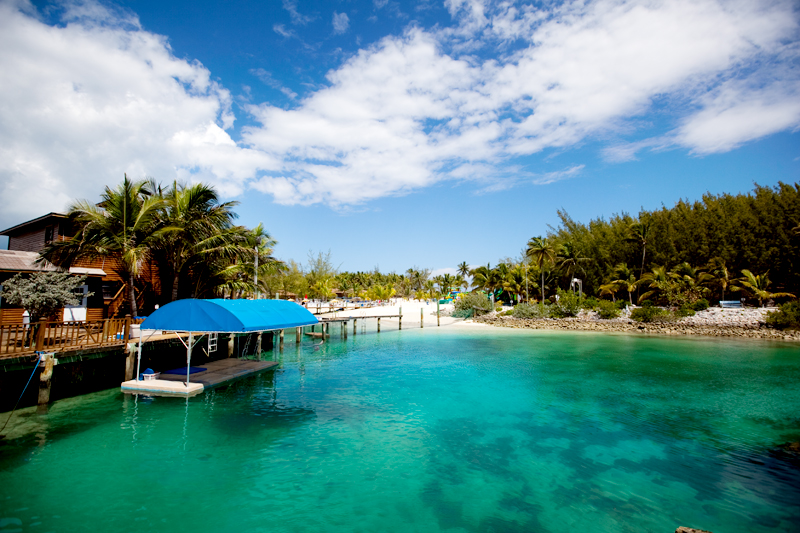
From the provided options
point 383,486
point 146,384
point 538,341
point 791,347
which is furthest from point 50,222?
point 791,347

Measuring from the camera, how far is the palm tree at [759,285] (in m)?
39.6

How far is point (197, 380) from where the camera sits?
1647cm

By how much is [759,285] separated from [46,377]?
56.6 m

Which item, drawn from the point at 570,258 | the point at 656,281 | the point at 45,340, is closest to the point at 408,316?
the point at 570,258

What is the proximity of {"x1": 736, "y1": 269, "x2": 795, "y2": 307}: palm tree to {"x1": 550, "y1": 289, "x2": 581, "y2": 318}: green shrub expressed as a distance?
1646cm

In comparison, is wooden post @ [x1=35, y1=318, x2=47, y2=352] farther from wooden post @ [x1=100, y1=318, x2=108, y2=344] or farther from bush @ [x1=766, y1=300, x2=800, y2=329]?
bush @ [x1=766, y1=300, x2=800, y2=329]

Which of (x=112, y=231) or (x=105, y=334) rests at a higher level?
(x=112, y=231)

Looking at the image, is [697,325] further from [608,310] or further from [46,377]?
[46,377]

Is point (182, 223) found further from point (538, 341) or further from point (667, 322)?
point (667, 322)

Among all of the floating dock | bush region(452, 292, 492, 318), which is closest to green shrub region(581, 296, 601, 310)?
bush region(452, 292, 492, 318)

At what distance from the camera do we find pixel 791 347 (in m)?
29.5

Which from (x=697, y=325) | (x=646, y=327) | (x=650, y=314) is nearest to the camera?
(x=697, y=325)

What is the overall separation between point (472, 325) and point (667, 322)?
2120cm

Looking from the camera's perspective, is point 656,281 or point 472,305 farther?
point 472,305
